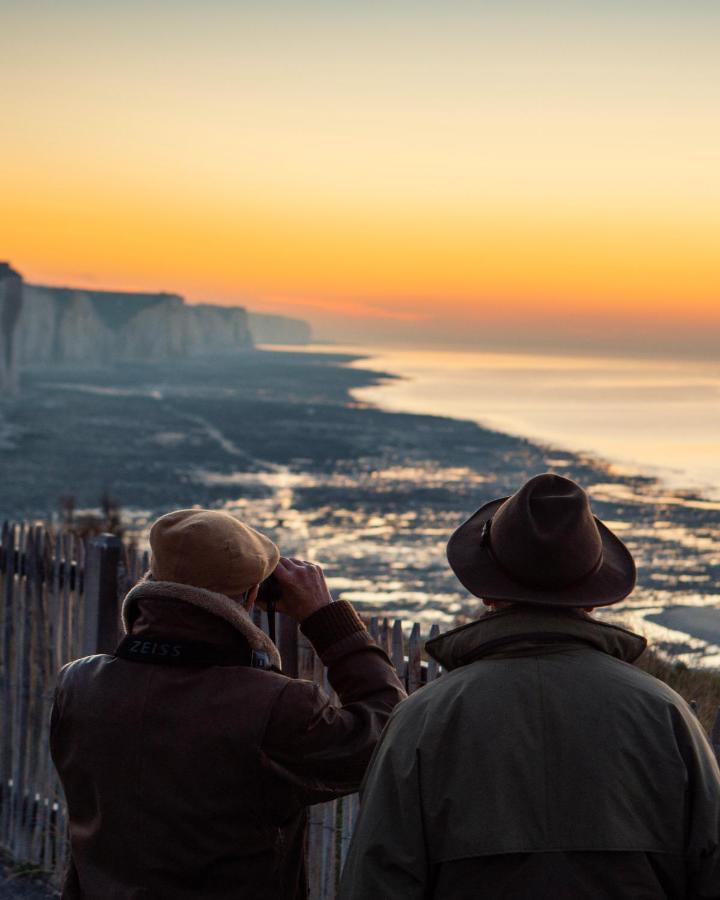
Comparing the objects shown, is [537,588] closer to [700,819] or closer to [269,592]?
[700,819]

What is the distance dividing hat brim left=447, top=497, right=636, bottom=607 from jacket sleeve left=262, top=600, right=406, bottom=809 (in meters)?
0.37

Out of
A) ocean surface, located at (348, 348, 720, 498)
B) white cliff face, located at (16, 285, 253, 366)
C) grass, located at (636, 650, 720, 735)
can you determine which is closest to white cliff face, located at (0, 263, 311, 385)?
white cliff face, located at (16, 285, 253, 366)

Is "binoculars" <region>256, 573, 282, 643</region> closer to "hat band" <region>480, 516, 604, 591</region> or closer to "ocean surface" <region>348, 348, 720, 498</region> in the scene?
"hat band" <region>480, 516, 604, 591</region>

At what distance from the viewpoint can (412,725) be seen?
2.16 metres

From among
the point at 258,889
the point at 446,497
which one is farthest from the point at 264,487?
the point at 258,889

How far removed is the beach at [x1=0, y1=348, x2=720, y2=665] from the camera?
1561 centimetres

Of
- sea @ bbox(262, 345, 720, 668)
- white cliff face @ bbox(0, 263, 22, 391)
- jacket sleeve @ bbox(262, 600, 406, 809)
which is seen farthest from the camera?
white cliff face @ bbox(0, 263, 22, 391)

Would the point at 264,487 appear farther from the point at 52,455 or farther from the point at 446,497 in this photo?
the point at 52,455

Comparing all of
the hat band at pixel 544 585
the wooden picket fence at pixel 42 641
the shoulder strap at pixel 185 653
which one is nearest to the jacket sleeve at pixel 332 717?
the shoulder strap at pixel 185 653

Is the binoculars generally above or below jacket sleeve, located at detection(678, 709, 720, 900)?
above

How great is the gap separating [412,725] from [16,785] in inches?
155

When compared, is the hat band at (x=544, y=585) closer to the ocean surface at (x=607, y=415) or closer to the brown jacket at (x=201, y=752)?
the brown jacket at (x=201, y=752)

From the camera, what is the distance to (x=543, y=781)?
2062 mm

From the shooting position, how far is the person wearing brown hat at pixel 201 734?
2369 mm
